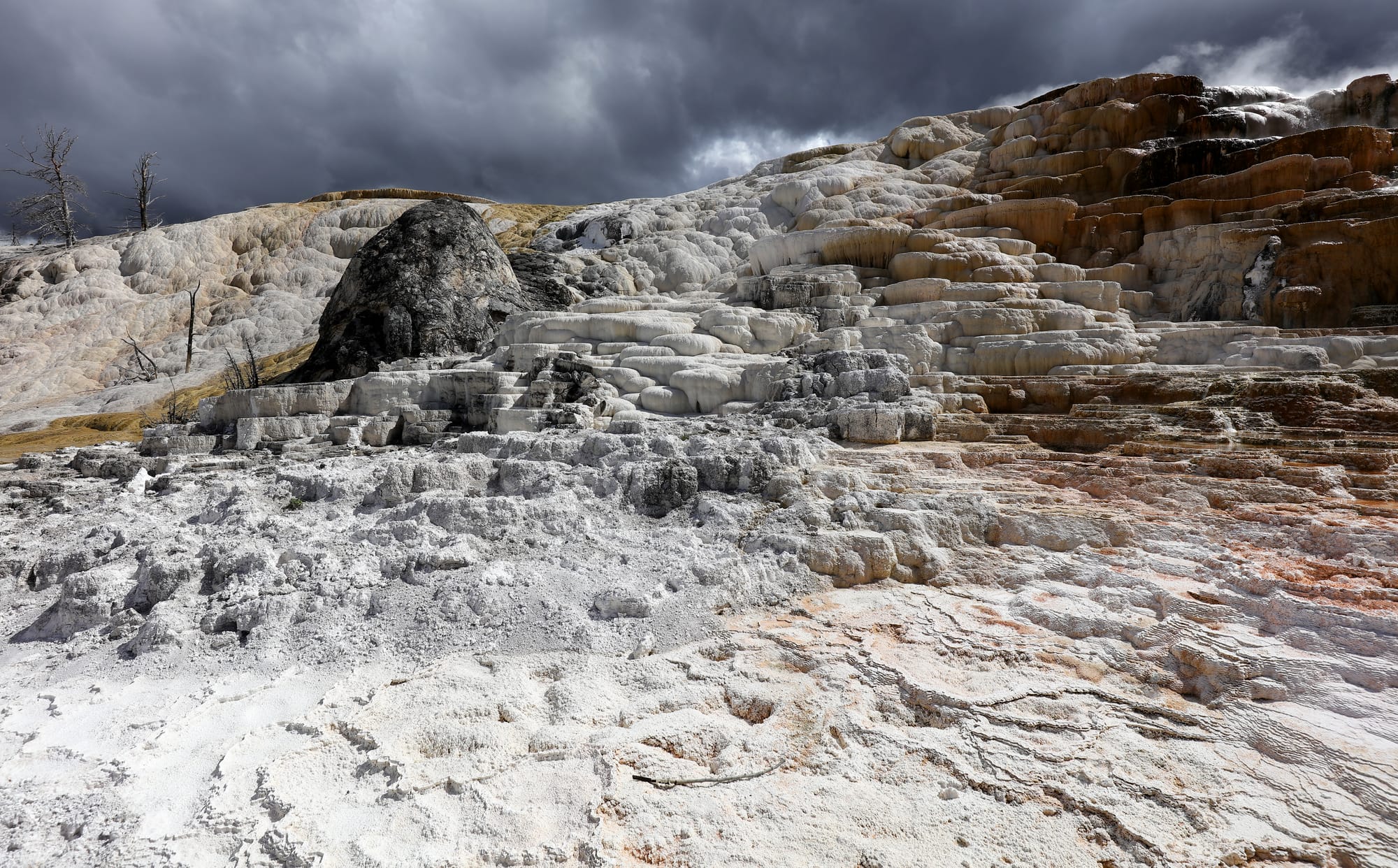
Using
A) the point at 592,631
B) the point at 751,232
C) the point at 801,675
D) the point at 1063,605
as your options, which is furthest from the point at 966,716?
the point at 751,232

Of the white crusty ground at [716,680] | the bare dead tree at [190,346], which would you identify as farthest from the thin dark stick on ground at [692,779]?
the bare dead tree at [190,346]

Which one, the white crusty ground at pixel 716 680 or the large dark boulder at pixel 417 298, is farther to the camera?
the large dark boulder at pixel 417 298

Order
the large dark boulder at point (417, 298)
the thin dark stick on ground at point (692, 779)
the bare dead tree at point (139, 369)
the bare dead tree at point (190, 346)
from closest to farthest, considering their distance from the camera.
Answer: the thin dark stick on ground at point (692, 779) → the large dark boulder at point (417, 298) → the bare dead tree at point (139, 369) → the bare dead tree at point (190, 346)

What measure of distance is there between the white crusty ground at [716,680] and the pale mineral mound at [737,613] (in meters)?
0.01

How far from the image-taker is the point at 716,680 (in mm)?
2434

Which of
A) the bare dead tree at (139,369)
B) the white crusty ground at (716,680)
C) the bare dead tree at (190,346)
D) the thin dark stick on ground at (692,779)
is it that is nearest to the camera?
the white crusty ground at (716,680)

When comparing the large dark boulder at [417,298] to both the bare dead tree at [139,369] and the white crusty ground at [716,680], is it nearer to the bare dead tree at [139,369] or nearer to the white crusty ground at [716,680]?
the white crusty ground at [716,680]

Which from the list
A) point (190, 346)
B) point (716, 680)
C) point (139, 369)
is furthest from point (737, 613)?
point (139, 369)

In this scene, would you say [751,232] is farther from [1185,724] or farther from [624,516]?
[1185,724]

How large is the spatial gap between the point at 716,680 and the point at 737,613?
571 mm

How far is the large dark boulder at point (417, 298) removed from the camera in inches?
364

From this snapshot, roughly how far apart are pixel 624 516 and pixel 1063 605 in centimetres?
236

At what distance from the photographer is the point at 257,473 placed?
477 centimetres

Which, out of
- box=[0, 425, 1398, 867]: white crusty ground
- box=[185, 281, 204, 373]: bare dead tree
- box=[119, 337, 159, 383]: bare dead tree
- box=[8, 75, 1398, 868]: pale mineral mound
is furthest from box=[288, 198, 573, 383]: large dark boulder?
box=[119, 337, 159, 383]: bare dead tree
